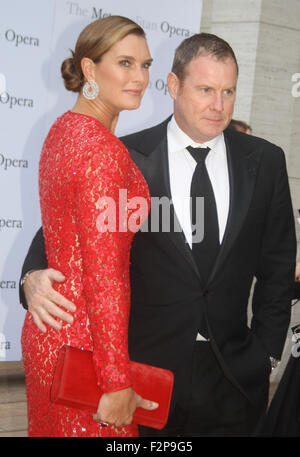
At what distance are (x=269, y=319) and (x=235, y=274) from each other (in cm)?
28

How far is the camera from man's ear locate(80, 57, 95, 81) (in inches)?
83.7

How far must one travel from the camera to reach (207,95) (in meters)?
2.49

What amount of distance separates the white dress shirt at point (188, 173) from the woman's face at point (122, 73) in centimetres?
45

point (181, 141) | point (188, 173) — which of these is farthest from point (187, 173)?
point (181, 141)

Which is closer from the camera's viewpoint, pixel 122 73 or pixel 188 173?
pixel 122 73

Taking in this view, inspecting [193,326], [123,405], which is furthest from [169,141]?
[123,405]

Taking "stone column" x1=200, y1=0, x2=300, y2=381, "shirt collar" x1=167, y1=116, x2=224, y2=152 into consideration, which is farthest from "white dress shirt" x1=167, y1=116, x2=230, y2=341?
"stone column" x1=200, y1=0, x2=300, y2=381

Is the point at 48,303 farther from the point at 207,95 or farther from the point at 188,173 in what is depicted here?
the point at 207,95

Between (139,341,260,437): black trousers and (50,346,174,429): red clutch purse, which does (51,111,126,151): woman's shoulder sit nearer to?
(50,346,174,429): red clutch purse

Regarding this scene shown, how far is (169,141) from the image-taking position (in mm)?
2602

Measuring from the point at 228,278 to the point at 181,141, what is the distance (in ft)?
1.96

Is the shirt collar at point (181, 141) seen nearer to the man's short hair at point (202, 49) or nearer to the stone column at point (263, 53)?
the man's short hair at point (202, 49)

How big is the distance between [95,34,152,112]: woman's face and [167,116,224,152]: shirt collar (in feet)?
1.46
